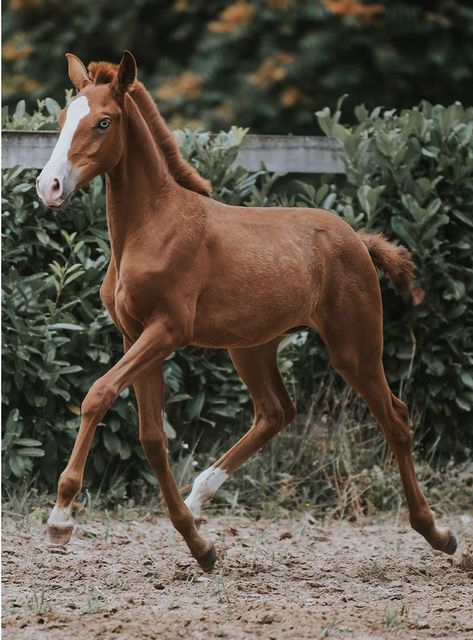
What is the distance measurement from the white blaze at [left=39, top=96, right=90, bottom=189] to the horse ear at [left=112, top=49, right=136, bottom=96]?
0.54 ft

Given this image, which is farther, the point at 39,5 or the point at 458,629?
the point at 39,5

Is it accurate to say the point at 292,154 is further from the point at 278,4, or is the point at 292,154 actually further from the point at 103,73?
the point at 278,4

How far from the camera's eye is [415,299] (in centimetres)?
695

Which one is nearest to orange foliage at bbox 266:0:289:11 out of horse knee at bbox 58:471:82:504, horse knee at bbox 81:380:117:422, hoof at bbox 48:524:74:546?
horse knee at bbox 81:380:117:422

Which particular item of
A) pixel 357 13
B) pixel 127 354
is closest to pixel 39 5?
pixel 357 13

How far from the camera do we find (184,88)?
44.9 ft

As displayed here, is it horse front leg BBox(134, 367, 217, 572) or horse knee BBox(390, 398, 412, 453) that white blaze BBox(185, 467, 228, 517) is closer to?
horse front leg BBox(134, 367, 217, 572)

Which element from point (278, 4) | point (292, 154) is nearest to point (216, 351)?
point (292, 154)

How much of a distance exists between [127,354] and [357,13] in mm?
9261

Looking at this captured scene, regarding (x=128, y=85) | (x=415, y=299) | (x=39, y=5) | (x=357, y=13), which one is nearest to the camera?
(x=128, y=85)

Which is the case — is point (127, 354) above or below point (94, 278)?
above

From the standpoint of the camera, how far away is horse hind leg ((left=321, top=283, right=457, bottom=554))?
550 cm

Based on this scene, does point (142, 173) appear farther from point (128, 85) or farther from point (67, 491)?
point (67, 491)

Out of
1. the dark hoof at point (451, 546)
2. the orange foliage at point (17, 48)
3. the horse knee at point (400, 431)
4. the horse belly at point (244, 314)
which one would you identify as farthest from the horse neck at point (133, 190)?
the orange foliage at point (17, 48)
